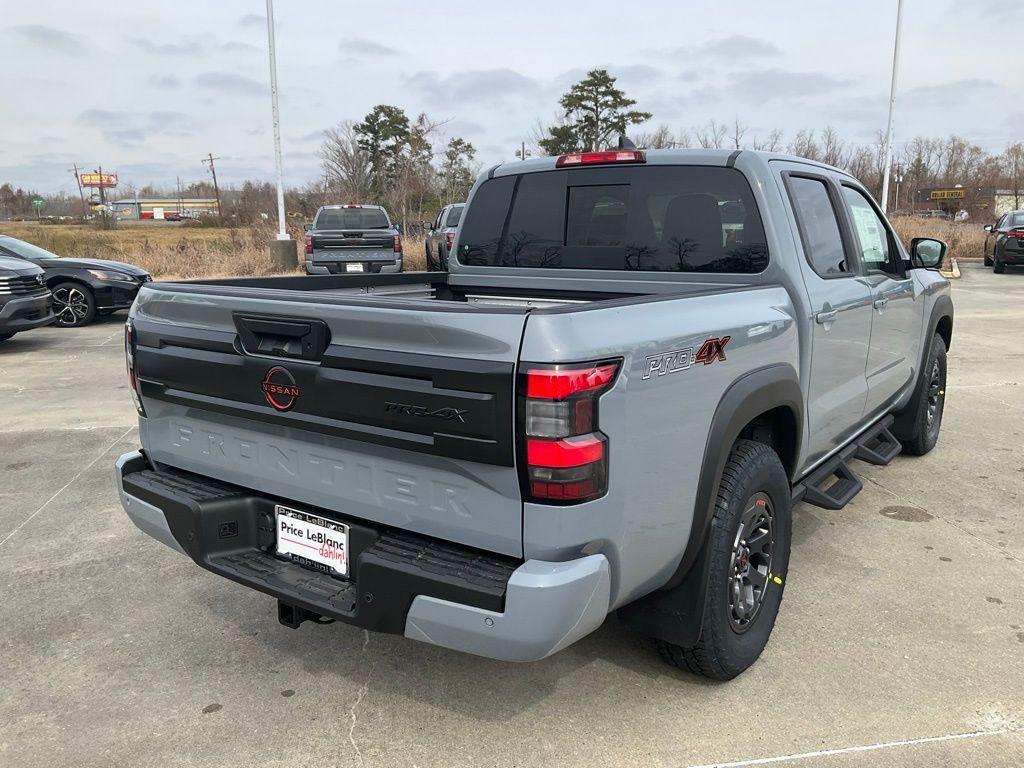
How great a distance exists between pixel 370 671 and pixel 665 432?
1.52m

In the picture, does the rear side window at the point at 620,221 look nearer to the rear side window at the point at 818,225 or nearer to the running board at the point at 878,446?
the rear side window at the point at 818,225

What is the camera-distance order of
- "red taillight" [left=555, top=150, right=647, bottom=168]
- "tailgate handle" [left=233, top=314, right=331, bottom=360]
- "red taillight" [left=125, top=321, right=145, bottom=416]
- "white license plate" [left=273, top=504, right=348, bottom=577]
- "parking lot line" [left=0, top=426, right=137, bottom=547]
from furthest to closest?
"parking lot line" [left=0, top=426, right=137, bottom=547] < "red taillight" [left=555, top=150, right=647, bottom=168] < "red taillight" [left=125, top=321, right=145, bottom=416] < "white license plate" [left=273, top=504, right=348, bottom=577] < "tailgate handle" [left=233, top=314, right=331, bottom=360]

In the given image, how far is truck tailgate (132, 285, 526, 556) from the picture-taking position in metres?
2.08

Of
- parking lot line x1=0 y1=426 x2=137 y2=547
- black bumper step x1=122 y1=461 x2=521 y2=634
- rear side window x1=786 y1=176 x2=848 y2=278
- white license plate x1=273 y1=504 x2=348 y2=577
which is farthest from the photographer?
parking lot line x1=0 y1=426 x2=137 y2=547

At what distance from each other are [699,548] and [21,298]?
9.86m

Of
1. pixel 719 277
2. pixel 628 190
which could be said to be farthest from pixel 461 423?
pixel 628 190

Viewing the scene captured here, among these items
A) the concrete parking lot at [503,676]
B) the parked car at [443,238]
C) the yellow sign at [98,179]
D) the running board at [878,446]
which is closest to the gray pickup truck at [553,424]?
the concrete parking lot at [503,676]

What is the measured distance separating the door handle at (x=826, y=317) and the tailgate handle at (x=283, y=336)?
2.06 m

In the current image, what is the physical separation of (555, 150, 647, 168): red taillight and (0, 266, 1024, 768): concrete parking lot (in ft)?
6.79

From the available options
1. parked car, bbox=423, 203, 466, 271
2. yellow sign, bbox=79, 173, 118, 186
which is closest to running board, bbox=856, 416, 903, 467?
parked car, bbox=423, 203, 466, 271

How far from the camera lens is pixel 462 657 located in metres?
3.06

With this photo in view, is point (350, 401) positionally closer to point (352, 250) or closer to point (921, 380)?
point (921, 380)

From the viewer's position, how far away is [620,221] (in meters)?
3.65

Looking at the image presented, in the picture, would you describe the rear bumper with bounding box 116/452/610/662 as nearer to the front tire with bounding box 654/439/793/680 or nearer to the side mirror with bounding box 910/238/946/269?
the front tire with bounding box 654/439/793/680
